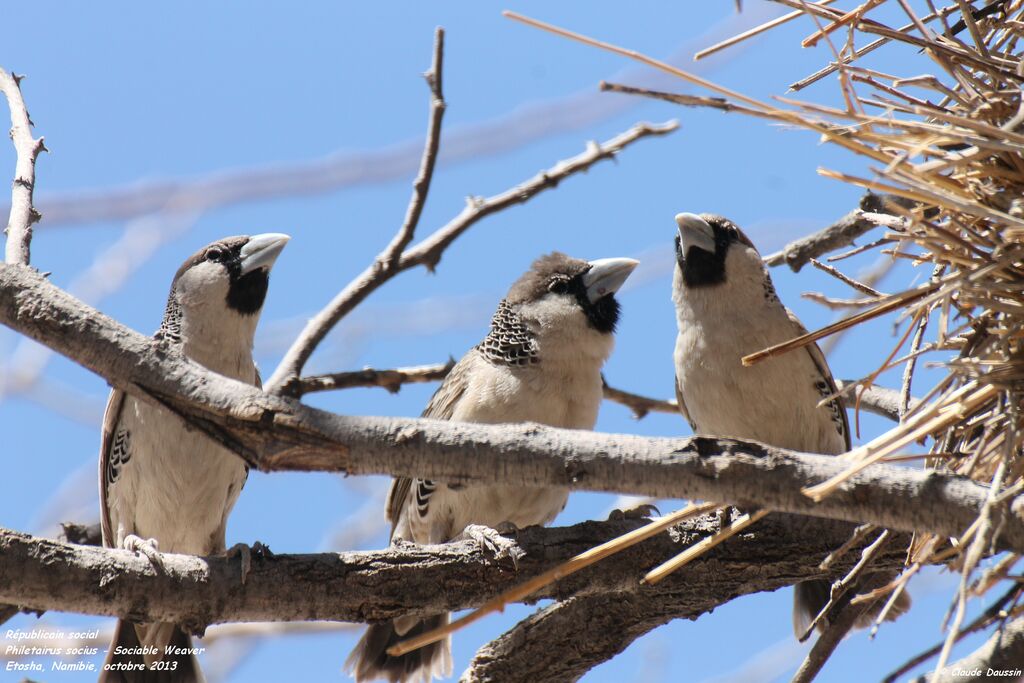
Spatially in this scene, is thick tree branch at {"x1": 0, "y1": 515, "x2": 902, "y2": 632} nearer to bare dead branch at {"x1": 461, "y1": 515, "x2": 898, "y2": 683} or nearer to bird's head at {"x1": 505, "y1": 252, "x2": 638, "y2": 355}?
bare dead branch at {"x1": 461, "y1": 515, "x2": 898, "y2": 683}

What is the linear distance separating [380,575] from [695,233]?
245 centimetres

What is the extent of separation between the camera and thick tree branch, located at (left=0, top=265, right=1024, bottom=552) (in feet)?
8.61

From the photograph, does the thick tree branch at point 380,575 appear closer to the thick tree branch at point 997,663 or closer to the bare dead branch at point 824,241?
the thick tree branch at point 997,663

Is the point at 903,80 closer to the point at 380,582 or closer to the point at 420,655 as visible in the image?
the point at 380,582

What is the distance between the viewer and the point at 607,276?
18.6 feet

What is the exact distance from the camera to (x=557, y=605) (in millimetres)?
4336

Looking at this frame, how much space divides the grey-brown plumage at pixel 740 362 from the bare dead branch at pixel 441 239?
2.41ft

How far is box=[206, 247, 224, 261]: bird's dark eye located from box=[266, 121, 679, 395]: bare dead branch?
0.60 metres

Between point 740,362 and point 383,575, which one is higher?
point 740,362

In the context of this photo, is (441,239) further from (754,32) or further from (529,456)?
(529,456)

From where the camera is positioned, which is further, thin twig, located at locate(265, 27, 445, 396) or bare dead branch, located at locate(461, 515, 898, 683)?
thin twig, located at locate(265, 27, 445, 396)

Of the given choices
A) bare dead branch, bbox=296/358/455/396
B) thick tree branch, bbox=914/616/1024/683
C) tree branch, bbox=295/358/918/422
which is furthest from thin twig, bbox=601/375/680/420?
thick tree branch, bbox=914/616/1024/683

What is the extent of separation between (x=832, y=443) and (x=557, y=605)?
158 centimetres

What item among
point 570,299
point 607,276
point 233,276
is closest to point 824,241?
point 607,276
